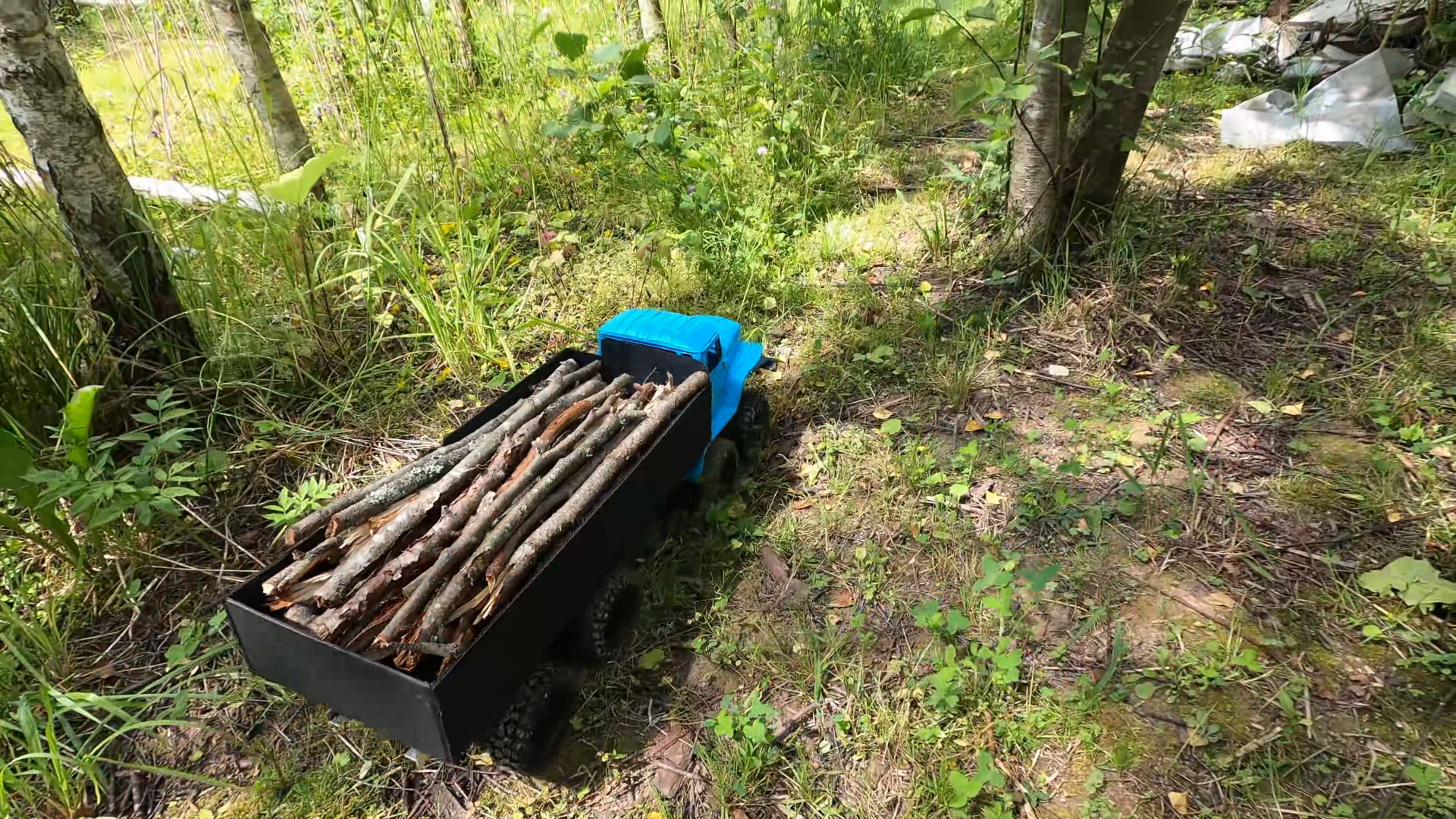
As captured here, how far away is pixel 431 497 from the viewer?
2029 millimetres

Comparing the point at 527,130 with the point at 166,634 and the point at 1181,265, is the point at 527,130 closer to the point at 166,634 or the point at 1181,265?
the point at 166,634

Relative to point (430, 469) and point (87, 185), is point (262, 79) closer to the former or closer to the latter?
point (87, 185)

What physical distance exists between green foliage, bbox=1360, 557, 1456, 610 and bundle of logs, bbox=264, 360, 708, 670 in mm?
2034

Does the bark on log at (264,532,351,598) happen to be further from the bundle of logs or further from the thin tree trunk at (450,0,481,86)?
the thin tree trunk at (450,0,481,86)

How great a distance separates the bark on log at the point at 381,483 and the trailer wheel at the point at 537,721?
2.30 ft

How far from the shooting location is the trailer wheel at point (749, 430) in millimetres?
2789

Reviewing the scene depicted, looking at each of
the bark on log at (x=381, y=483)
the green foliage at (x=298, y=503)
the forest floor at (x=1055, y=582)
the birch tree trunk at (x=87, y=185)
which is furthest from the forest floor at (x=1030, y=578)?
the birch tree trunk at (x=87, y=185)

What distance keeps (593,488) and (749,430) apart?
89 centimetres

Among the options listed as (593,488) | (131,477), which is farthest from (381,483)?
(131,477)

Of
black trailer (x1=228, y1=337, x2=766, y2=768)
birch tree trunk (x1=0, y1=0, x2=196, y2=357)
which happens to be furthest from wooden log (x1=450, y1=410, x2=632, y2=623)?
birch tree trunk (x1=0, y1=0, x2=196, y2=357)

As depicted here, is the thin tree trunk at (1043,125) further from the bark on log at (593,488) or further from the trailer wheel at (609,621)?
the trailer wheel at (609,621)

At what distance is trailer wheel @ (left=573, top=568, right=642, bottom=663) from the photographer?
6.91 feet

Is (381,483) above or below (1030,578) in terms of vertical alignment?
above

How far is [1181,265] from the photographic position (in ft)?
10.6
